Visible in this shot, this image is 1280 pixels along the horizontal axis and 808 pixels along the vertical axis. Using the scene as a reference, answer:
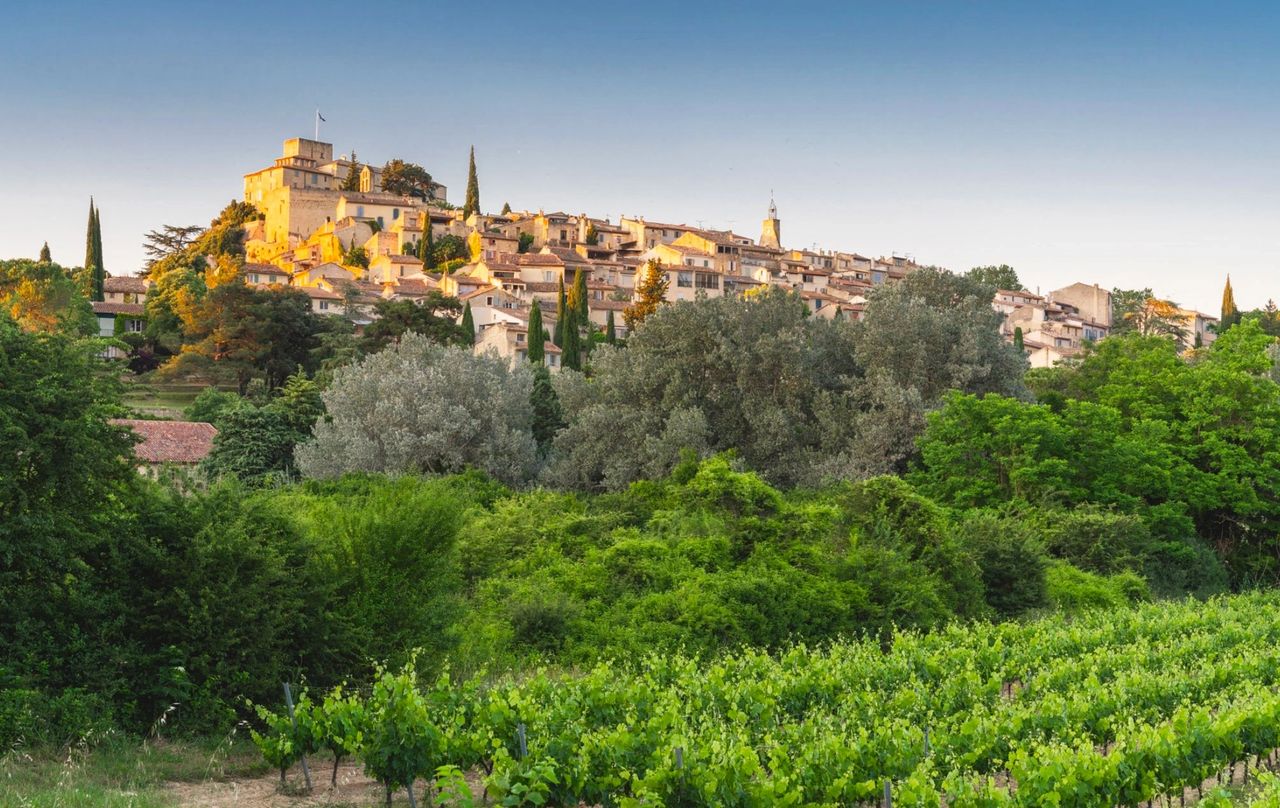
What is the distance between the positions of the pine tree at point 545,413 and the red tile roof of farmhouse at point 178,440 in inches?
425

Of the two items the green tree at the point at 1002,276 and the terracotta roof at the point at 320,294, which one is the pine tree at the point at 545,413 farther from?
the green tree at the point at 1002,276

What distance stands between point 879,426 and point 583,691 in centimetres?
2208

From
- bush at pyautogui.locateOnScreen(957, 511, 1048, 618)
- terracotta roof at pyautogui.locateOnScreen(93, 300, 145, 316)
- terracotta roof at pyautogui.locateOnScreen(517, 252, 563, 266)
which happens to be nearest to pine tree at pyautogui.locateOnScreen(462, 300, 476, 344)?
terracotta roof at pyautogui.locateOnScreen(93, 300, 145, 316)

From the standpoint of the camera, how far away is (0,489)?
12.1m

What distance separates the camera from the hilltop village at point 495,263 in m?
78.3

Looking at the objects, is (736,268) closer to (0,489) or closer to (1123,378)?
(1123,378)

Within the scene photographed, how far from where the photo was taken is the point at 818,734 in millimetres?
11438

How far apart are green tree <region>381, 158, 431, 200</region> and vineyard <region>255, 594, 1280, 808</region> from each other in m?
110

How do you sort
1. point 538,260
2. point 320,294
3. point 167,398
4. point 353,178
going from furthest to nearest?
point 353,178
point 538,260
point 320,294
point 167,398

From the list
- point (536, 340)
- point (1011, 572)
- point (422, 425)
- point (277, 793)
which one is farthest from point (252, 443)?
point (277, 793)

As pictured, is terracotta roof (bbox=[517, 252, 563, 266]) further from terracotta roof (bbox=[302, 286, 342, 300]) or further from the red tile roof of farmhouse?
the red tile roof of farmhouse

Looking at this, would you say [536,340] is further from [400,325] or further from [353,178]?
[353,178]

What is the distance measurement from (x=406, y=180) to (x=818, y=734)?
11423 cm

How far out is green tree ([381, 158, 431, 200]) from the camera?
119250 mm
